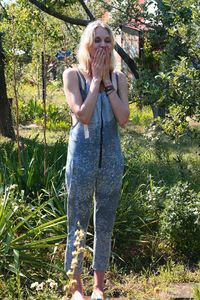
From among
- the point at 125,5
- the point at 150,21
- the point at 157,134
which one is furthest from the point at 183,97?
the point at 125,5

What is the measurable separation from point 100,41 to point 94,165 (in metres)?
0.79

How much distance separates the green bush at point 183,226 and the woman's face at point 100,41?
194 cm

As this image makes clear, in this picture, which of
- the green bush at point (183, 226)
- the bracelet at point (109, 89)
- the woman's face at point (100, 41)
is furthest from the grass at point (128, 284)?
the woman's face at point (100, 41)

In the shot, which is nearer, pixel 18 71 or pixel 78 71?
pixel 78 71

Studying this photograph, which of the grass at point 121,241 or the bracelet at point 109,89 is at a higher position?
the bracelet at point 109,89

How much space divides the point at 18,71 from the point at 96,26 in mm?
4365

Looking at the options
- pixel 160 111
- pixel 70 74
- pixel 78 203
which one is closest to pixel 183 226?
pixel 78 203

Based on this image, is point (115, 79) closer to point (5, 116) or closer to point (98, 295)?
point (98, 295)

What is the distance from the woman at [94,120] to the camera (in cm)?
333

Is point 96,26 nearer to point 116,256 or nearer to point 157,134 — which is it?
point 116,256

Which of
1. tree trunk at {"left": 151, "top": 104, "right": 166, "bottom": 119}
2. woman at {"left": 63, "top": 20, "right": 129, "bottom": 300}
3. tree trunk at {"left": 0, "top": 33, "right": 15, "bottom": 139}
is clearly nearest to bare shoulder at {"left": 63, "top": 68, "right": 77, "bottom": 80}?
woman at {"left": 63, "top": 20, "right": 129, "bottom": 300}

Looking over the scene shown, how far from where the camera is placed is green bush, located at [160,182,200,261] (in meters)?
4.71

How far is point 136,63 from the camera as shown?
10.8 metres

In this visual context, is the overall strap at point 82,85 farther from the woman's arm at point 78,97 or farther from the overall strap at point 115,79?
the overall strap at point 115,79
